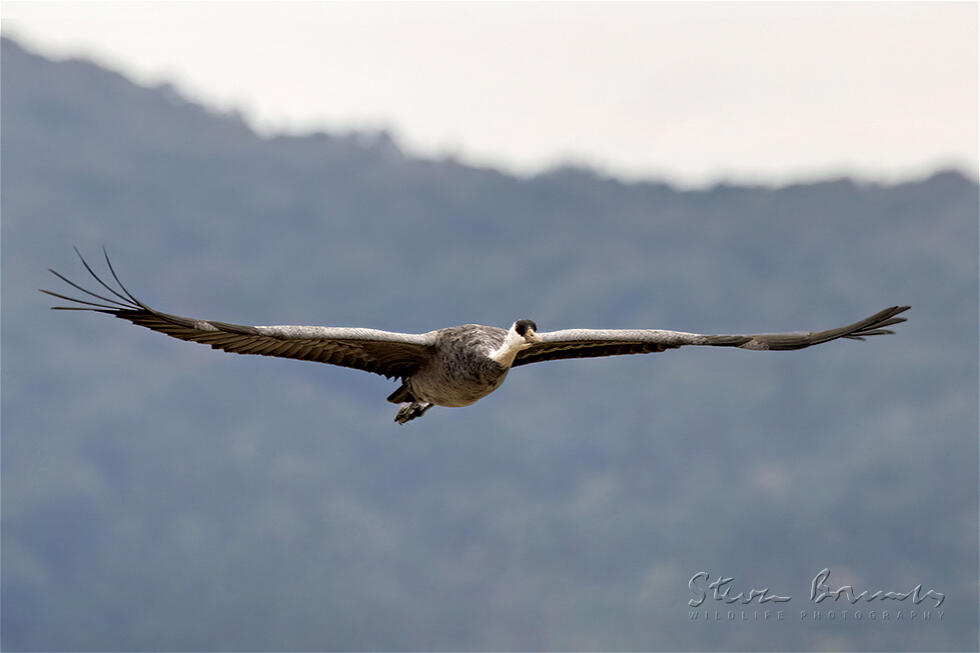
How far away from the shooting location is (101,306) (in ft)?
26.4

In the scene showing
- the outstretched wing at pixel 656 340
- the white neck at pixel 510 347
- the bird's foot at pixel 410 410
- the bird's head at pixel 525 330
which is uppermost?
the outstretched wing at pixel 656 340

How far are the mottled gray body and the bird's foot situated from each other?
659 millimetres

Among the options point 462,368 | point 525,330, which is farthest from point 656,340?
point 462,368

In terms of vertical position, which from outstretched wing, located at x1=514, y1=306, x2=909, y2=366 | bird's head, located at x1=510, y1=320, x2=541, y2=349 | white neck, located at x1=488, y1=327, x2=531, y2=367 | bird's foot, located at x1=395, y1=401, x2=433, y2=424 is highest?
outstretched wing, located at x1=514, y1=306, x2=909, y2=366

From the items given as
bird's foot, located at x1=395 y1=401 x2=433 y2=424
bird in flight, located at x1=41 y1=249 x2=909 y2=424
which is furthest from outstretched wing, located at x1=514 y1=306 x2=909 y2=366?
bird's foot, located at x1=395 y1=401 x2=433 y2=424

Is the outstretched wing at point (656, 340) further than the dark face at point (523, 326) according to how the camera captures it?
Yes

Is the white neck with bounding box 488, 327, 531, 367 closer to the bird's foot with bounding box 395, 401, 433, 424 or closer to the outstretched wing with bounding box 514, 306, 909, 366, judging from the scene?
the outstretched wing with bounding box 514, 306, 909, 366

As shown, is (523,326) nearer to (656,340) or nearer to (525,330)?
(525,330)

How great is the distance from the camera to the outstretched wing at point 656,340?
9.38 meters

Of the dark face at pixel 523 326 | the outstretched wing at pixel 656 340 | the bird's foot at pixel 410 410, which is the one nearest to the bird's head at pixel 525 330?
the dark face at pixel 523 326

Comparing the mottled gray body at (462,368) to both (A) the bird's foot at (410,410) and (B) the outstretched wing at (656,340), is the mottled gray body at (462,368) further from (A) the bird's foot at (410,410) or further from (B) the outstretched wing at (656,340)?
(A) the bird's foot at (410,410)

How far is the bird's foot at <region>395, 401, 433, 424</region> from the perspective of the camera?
34.3 feet

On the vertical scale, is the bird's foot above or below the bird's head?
above

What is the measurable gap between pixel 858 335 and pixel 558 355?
2.78m
